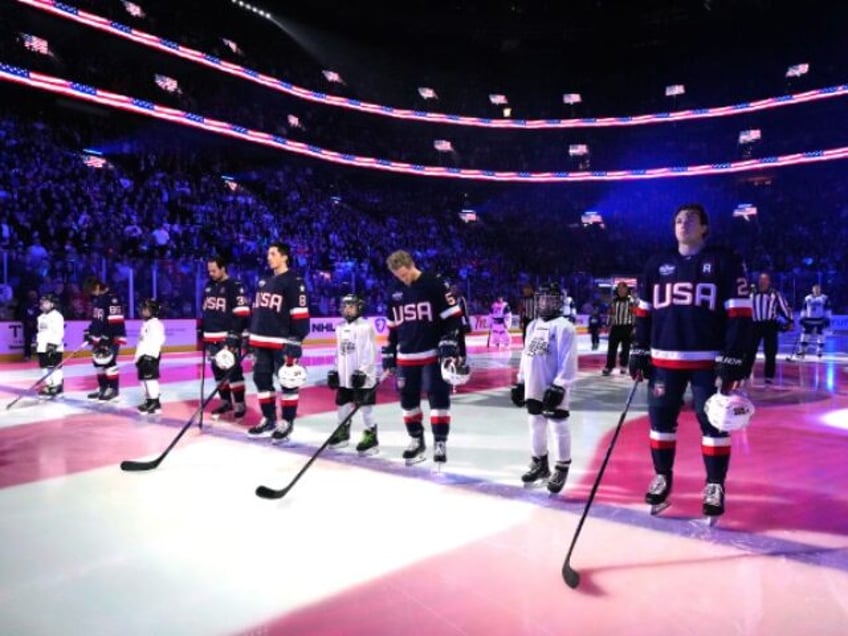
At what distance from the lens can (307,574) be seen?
3.36 metres

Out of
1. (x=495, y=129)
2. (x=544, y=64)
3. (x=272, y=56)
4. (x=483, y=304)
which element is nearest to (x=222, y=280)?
(x=483, y=304)

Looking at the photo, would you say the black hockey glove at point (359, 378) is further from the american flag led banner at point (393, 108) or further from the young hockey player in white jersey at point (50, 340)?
the american flag led banner at point (393, 108)

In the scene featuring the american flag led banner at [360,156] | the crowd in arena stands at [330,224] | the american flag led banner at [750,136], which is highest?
the american flag led banner at [750,136]

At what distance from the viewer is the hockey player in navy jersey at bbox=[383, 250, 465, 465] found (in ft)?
18.0

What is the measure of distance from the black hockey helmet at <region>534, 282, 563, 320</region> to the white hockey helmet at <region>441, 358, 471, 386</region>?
73 centimetres

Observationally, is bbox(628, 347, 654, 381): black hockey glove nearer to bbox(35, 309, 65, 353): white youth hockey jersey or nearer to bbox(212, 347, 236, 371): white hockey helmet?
bbox(212, 347, 236, 371): white hockey helmet

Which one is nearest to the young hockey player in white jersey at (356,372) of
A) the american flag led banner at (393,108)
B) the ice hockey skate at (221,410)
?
the ice hockey skate at (221,410)

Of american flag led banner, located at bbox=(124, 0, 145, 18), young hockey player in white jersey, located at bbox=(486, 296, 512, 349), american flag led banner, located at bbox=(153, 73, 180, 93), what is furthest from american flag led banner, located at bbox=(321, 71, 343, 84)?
young hockey player in white jersey, located at bbox=(486, 296, 512, 349)

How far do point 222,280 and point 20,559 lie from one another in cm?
475

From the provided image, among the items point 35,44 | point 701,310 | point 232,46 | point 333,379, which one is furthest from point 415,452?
point 232,46

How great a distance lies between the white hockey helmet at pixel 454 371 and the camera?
505 cm

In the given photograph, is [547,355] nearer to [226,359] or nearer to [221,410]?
[226,359]

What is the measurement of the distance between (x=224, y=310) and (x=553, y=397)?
471cm

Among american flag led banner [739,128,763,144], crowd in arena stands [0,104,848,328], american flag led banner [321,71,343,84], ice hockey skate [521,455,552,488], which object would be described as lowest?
ice hockey skate [521,455,552,488]
